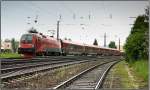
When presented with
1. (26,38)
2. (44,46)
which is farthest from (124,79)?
(44,46)

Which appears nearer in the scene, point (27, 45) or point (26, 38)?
point (27, 45)

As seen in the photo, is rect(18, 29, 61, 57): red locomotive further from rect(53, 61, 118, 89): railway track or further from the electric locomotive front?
rect(53, 61, 118, 89): railway track

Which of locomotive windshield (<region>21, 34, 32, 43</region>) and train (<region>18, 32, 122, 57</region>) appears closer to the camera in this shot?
train (<region>18, 32, 122, 57</region>)

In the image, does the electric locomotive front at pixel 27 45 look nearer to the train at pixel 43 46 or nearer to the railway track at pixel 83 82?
the train at pixel 43 46

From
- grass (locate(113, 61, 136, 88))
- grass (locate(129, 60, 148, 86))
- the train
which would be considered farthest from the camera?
the train

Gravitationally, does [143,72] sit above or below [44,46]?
below

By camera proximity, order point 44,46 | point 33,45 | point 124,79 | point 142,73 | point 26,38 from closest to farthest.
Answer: point 124,79 < point 142,73 < point 33,45 < point 26,38 < point 44,46

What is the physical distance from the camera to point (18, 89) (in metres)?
14.6

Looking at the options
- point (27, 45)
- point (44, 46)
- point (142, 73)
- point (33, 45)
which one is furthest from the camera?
point (44, 46)

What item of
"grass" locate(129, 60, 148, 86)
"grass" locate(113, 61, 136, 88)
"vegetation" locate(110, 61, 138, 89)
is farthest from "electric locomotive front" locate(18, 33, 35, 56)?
"grass" locate(129, 60, 148, 86)

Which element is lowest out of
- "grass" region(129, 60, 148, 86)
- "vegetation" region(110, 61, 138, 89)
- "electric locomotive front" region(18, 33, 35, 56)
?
"vegetation" region(110, 61, 138, 89)

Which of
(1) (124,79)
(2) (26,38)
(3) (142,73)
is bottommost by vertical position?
(1) (124,79)

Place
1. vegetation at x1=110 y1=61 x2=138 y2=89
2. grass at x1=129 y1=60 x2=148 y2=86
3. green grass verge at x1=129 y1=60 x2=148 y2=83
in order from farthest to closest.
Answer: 1. green grass verge at x1=129 y1=60 x2=148 y2=83
2. grass at x1=129 y1=60 x2=148 y2=86
3. vegetation at x1=110 y1=61 x2=138 y2=89

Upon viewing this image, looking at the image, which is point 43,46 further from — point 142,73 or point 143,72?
point 143,72
